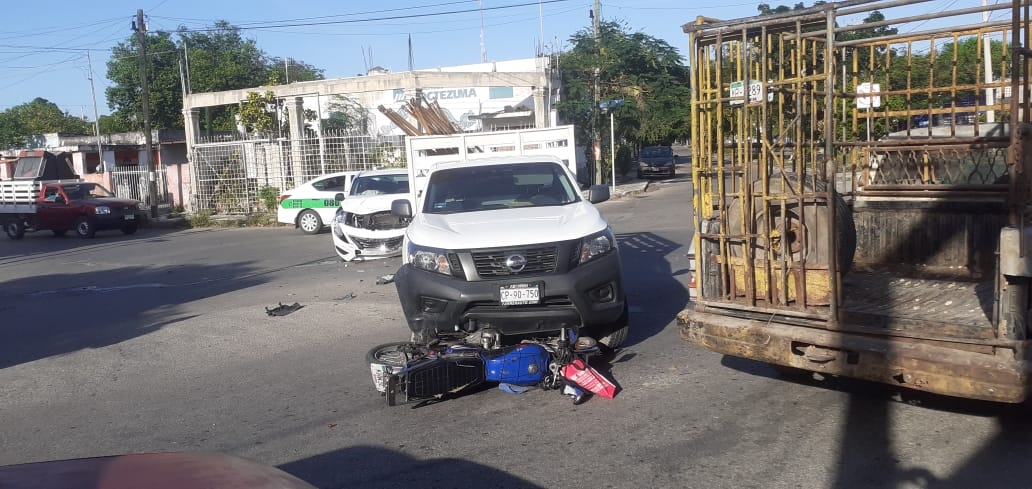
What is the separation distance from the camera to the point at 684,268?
1249 cm

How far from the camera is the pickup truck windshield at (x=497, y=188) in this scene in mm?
8391

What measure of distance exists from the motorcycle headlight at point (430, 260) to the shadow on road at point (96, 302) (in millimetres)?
4420

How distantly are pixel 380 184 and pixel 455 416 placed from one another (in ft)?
39.8

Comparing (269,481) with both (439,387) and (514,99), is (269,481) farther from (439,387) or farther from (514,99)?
(514,99)

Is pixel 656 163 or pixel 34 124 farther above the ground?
pixel 34 124

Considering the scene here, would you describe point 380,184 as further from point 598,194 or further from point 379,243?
point 598,194

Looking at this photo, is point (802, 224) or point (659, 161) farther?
point (659, 161)

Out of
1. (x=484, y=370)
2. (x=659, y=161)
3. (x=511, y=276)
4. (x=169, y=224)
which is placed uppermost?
(x=659, y=161)

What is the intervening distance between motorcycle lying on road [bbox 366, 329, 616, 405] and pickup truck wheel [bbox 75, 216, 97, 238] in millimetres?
21581

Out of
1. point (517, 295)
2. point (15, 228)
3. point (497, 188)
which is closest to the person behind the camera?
point (517, 295)

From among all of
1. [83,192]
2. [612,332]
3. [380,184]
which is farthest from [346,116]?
[612,332]

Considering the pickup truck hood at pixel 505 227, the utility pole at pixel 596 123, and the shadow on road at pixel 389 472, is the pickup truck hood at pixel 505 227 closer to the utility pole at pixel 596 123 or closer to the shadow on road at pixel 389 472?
the shadow on road at pixel 389 472

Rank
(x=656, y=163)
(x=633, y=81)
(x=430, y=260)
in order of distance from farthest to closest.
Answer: (x=656, y=163) → (x=633, y=81) → (x=430, y=260)

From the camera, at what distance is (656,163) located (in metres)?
38.3
